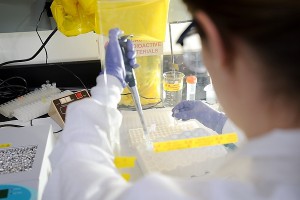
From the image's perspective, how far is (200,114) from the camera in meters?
1.11

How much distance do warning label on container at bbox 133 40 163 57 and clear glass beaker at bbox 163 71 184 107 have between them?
112 millimetres

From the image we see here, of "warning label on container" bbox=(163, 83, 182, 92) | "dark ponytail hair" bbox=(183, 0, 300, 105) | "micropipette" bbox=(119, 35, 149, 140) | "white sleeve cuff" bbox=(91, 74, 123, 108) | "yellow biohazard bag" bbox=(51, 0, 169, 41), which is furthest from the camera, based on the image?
"warning label on container" bbox=(163, 83, 182, 92)

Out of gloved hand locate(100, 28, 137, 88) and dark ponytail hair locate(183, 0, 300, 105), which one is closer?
dark ponytail hair locate(183, 0, 300, 105)

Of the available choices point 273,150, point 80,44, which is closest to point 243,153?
point 273,150

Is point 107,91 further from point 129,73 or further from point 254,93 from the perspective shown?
point 254,93

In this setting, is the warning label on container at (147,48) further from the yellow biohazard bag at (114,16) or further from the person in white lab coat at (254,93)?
the person in white lab coat at (254,93)

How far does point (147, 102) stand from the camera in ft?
3.95

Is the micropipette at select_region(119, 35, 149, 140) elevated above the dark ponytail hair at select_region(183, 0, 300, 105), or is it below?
below

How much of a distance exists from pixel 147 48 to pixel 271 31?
2.49 feet

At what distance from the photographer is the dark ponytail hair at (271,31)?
0.39m

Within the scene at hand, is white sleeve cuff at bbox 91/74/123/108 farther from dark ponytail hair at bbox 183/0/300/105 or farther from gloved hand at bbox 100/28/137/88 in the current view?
dark ponytail hair at bbox 183/0/300/105

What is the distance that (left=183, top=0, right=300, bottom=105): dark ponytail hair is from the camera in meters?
0.39

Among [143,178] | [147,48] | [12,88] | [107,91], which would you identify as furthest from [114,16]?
[143,178]

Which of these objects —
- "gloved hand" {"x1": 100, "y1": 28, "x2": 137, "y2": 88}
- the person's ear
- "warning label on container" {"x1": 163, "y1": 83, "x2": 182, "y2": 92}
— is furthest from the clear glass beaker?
the person's ear
